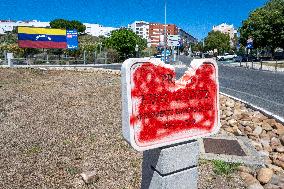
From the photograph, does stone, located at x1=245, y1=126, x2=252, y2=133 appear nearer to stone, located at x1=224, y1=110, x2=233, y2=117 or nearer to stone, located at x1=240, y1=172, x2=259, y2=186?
stone, located at x1=224, y1=110, x2=233, y2=117

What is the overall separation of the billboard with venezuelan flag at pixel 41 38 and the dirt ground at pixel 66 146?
32.9 m

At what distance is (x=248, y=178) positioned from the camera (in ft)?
17.3

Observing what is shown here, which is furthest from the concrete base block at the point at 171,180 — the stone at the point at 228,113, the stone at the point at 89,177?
the stone at the point at 228,113

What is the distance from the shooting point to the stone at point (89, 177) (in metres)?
5.11

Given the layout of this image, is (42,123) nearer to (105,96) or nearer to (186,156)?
(105,96)

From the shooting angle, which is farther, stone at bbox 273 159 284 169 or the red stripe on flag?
the red stripe on flag

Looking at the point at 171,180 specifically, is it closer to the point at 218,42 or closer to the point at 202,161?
the point at 202,161

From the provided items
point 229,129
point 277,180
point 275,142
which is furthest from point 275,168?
point 229,129

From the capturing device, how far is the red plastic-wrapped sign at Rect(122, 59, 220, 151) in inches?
111

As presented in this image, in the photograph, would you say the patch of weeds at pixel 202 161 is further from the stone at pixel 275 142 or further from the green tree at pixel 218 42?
the green tree at pixel 218 42

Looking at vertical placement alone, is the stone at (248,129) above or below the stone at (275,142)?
above

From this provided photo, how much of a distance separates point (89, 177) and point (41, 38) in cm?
4176

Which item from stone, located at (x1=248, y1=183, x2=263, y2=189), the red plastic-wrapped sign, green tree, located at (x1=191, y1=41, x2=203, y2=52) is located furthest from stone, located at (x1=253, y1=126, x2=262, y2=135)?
green tree, located at (x1=191, y1=41, x2=203, y2=52)

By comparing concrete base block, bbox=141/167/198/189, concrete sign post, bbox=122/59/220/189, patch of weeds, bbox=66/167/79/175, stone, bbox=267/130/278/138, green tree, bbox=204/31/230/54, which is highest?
green tree, bbox=204/31/230/54
